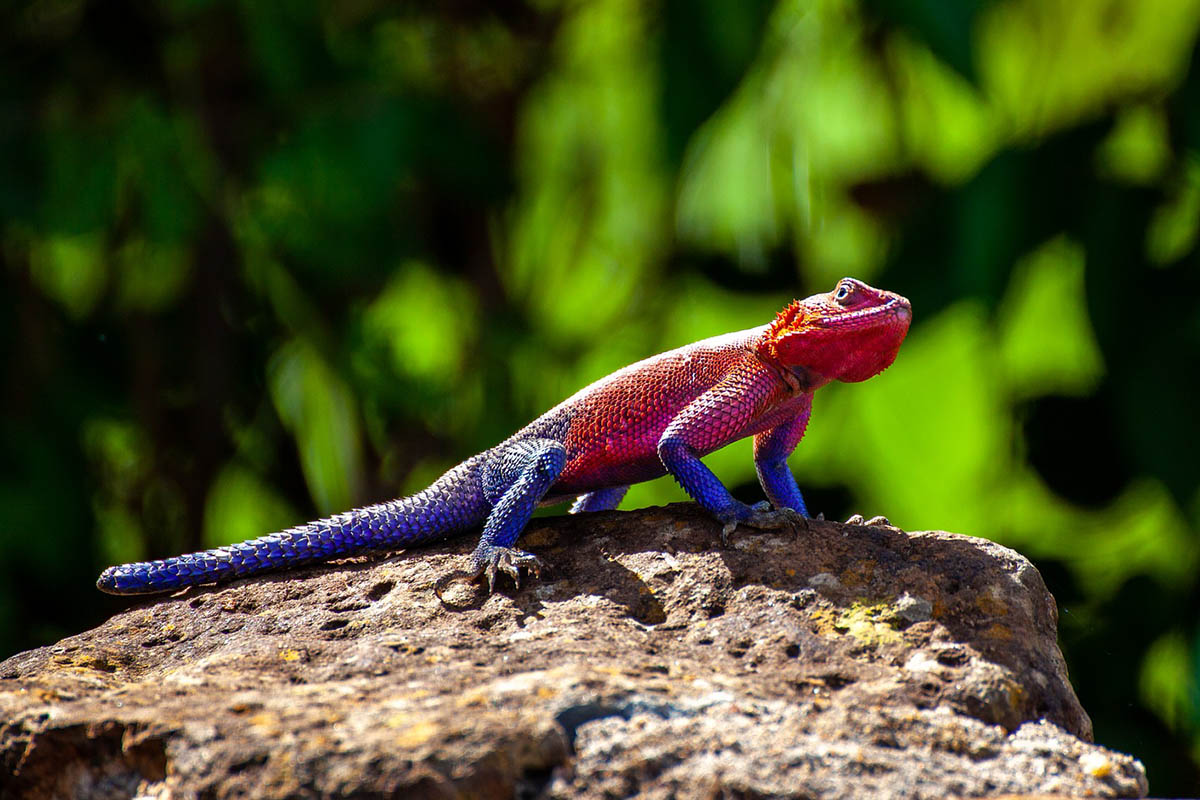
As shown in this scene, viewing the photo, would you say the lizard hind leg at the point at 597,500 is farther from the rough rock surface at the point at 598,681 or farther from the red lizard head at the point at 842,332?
the red lizard head at the point at 842,332

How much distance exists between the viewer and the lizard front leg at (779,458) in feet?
12.1

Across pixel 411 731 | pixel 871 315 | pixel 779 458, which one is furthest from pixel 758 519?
pixel 411 731

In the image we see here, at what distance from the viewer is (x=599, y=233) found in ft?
22.7

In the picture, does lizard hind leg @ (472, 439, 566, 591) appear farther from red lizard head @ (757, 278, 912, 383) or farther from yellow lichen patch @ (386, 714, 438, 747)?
yellow lichen patch @ (386, 714, 438, 747)

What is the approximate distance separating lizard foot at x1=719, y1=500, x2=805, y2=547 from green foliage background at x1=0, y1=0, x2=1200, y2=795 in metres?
2.14

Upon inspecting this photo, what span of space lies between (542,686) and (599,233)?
195 inches

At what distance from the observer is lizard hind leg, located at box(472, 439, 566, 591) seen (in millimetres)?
2973

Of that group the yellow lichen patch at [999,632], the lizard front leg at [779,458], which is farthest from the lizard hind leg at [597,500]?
the yellow lichen patch at [999,632]

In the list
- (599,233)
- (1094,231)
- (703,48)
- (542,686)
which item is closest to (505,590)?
(542,686)

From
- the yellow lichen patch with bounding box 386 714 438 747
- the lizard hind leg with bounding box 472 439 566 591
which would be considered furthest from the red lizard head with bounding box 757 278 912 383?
the yellow lichen patch with bounding box 386 714 438 747

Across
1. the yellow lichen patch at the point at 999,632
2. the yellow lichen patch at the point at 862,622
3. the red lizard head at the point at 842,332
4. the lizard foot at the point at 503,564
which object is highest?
the red lizard head at the point at 842,332

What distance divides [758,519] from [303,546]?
3.73ft

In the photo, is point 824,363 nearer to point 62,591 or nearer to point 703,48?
point 703,48

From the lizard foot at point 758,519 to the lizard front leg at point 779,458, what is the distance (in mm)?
669
